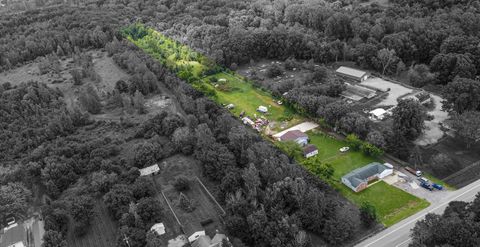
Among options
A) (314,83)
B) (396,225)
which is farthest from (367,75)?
(396,225)

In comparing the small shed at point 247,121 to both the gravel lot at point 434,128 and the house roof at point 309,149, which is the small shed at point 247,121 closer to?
the house roof at point 309,149

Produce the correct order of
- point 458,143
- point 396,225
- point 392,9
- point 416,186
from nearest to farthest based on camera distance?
1. point 396,225
2. point 416,186
3. point 458,143
4. point 392,9

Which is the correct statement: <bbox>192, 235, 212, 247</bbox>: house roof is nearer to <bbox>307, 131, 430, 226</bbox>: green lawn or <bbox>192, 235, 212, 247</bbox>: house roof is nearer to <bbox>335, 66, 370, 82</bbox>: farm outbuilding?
<bbox>307, 131, 430, 226</bbox>: green lawn

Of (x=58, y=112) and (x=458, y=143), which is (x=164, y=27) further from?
(x=458, y=143)

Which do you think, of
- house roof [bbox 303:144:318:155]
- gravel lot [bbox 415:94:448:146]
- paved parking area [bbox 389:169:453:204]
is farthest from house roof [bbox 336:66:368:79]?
paved parking area [bbox 389:169:453:204]

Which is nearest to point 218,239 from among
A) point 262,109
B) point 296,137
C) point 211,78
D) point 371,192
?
point 371,192

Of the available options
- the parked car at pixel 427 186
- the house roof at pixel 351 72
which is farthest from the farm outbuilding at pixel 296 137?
the house roof at pixel 351 72

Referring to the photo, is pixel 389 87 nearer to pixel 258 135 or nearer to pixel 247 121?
pixel 247 121

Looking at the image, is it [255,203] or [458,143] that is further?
[458,143]
